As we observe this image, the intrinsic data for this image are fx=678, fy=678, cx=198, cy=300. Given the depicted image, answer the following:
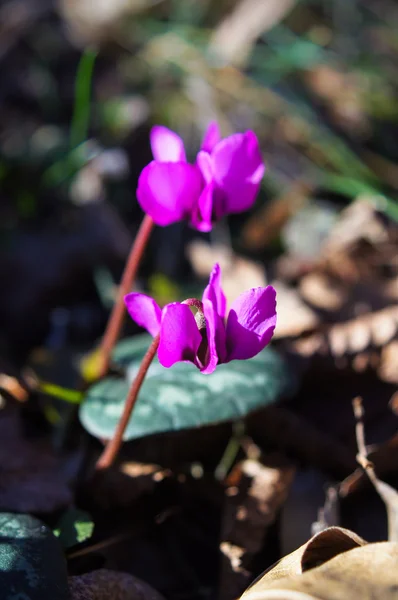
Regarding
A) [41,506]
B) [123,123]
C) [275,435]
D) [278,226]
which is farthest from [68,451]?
[123,123]

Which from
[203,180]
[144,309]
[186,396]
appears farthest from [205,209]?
[186,396]

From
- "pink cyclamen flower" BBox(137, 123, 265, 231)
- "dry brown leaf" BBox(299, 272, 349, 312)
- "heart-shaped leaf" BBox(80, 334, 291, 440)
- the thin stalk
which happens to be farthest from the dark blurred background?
"pink cyclamen flower" BBox(137, 123, 265, 231)

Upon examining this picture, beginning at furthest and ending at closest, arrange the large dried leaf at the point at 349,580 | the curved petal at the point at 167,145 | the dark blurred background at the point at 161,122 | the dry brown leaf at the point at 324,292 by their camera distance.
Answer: the dark blurred background at the point at 161,122 < the dry brown leaf at the point at 324,292 < the curved petal at the point at 167,145 < the large dried leaf at the point at 349,580

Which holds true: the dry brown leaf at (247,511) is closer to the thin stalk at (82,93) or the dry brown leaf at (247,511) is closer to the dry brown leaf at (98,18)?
the thin stalk at (82,93)

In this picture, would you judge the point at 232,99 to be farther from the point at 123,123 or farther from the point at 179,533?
the point at 179,533

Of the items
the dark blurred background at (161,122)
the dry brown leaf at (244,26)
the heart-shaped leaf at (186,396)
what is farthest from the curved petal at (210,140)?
the dry brown leaf at (244,26)

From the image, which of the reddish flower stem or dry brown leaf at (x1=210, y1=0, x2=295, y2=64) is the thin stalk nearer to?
dry brown leaf at (x1=210, y1=0, x2=295, y2=64)
